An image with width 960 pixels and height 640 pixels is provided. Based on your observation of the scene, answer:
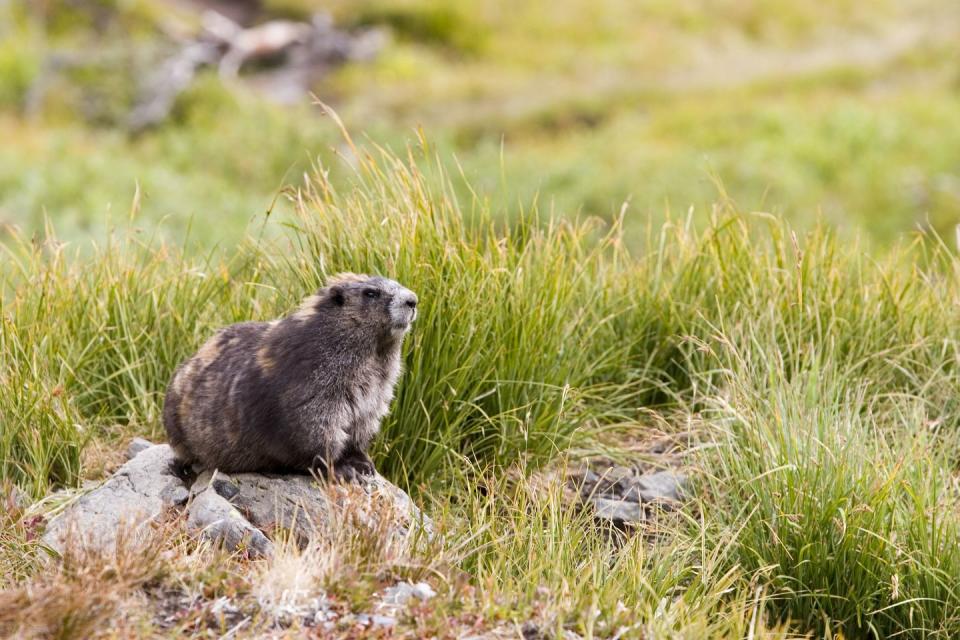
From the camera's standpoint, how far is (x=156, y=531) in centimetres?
540

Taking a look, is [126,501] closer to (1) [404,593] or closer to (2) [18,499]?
(2) [18,499]

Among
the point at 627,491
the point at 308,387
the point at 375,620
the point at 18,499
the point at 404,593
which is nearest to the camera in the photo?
the point at 375,620

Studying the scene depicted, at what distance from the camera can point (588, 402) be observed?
7555 mm

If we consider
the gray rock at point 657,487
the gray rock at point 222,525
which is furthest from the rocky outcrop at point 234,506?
the gray rock at point 657,487

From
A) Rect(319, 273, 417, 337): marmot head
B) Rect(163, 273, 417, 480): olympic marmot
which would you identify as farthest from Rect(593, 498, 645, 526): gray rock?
Rect(319, 273, 417, 337): marmot head

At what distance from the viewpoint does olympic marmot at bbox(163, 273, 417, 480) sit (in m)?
5.71

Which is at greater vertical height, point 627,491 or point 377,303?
point 377,303

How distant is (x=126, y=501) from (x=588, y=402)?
2.90m

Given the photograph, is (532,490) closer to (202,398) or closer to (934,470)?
(202,398)

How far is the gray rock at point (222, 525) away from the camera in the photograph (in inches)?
217

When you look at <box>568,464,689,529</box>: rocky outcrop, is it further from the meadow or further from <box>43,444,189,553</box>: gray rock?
<box>43,444,189,553</box>: gray rock

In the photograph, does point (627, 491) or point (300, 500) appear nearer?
point (300, 500)

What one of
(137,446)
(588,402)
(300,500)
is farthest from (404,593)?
(588,402)

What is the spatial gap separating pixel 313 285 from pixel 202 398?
123 cm
